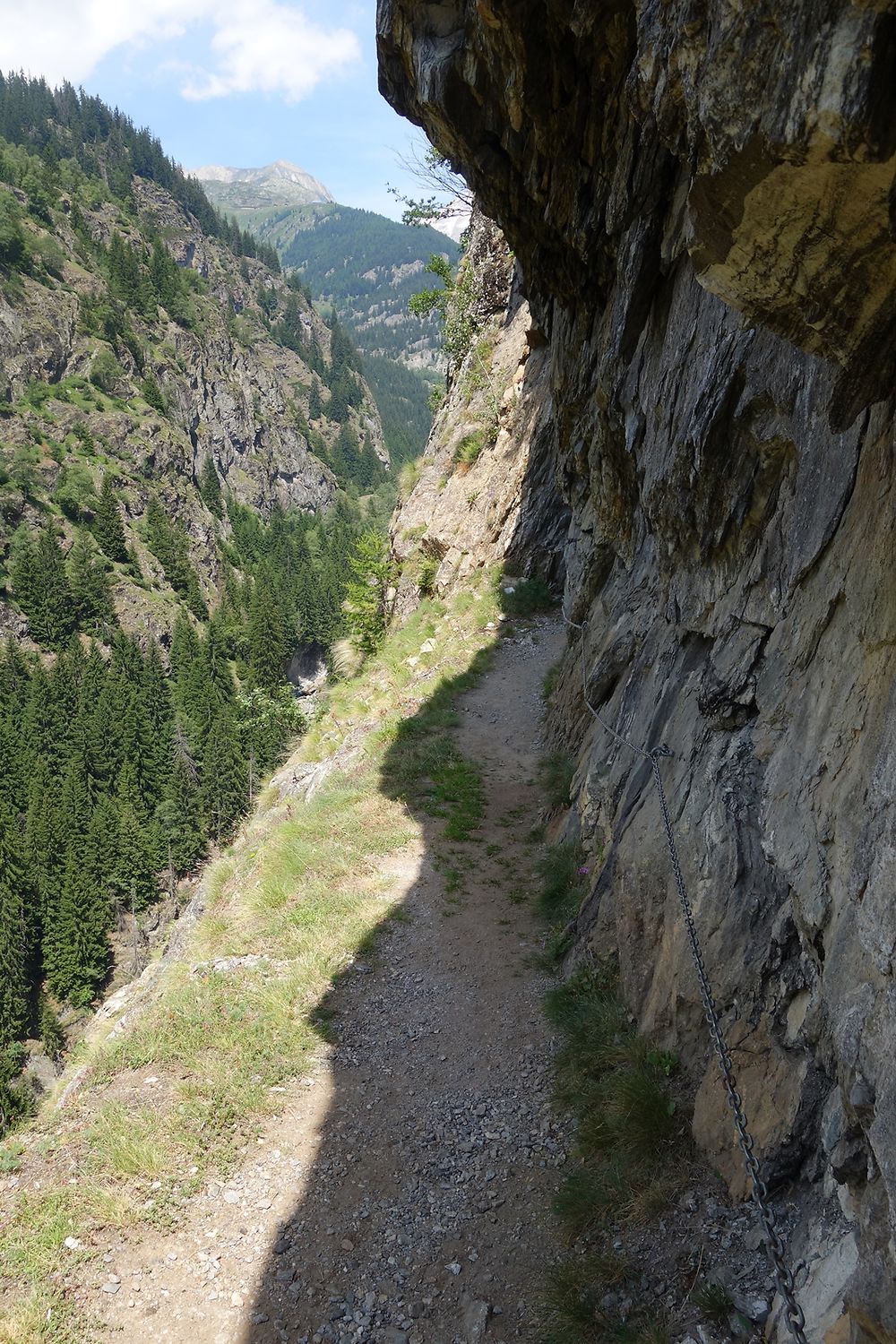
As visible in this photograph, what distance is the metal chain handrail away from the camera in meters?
3.00

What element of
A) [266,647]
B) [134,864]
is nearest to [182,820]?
[134,864]

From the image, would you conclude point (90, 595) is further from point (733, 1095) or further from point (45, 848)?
point (733, 1095)

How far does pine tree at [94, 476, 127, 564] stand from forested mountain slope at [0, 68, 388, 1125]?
32 cm

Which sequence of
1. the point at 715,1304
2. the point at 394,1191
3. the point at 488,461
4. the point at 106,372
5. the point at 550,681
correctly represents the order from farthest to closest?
the point at 106,372 < the point at 488,461 < the point at 550,681 < the point at 394,1191 < the point at 715,1304

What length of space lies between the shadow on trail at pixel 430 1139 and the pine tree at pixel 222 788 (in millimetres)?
49822

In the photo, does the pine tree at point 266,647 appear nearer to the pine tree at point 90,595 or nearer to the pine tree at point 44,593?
the pine tree at point 90,595

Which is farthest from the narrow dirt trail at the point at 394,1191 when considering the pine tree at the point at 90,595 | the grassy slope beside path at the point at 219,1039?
the pine tree at the point at 90,595

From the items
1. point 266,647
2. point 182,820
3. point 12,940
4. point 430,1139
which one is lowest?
point 12,940

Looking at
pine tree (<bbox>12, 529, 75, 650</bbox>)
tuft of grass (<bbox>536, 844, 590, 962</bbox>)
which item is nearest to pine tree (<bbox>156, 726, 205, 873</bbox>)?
pine tree (<bbox>12, 529, 75, 650</bbox>)

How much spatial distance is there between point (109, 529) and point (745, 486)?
3710 inches

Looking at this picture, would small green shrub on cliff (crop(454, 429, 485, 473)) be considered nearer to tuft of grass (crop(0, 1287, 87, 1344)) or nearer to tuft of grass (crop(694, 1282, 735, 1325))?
tuft of grass (crop(0, 1287, 87, 1344))

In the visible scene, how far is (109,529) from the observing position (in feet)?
292

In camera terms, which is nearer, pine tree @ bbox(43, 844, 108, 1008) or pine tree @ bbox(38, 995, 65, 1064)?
pine tree @ bbox(38, 995, 65, 1064)

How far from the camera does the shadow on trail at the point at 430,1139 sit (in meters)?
5.45
